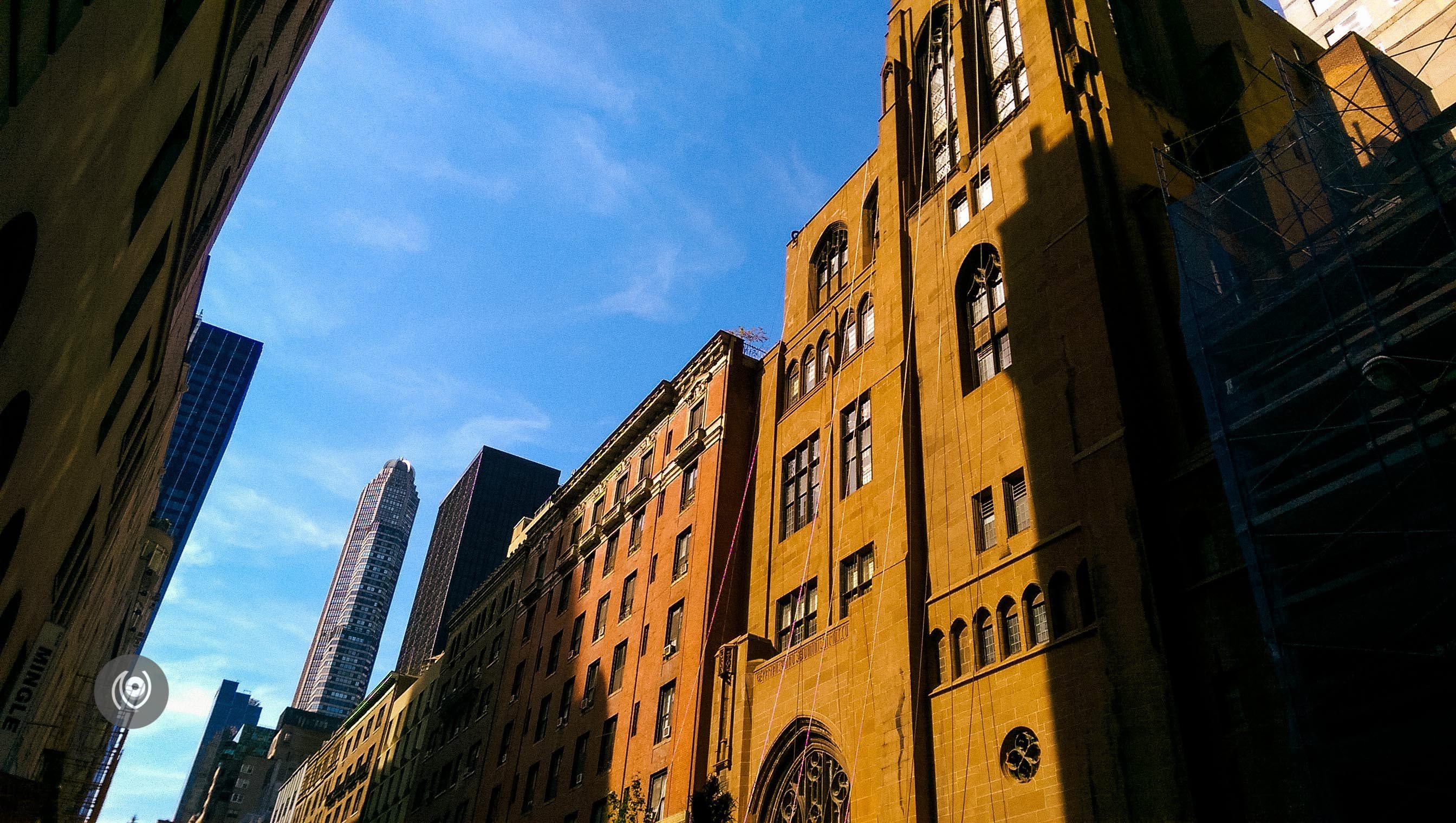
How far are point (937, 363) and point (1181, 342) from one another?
744 centimetres

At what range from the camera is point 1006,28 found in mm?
32875

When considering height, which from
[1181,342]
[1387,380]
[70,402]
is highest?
[1181,342]

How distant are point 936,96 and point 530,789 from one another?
3670 centimetres

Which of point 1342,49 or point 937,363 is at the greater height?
point 1342,49

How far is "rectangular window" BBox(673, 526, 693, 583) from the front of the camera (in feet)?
137

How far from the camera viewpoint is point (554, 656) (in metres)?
52.9

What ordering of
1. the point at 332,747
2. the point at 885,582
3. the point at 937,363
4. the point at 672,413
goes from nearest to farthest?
1. the point at 885,582
2. the point at 937,363
3. the point at 672,413
4. the point at 332,747

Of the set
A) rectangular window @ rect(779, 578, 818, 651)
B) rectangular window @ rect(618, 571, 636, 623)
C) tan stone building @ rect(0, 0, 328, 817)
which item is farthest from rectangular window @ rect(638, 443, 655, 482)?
tan stone building @ rect(0, 0, 328, 817)

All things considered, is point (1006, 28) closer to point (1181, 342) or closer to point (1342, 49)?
point (1342, 49)

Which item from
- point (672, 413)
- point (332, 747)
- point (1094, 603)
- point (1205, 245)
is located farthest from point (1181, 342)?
point (332, 747)

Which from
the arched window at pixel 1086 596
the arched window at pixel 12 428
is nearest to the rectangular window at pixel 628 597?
the arched window at pixel 1086 596

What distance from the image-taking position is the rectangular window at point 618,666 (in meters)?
43.4

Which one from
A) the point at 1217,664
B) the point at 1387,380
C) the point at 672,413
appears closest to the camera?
the point at 1387,380

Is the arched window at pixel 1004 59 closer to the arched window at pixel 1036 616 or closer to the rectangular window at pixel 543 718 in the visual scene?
the arched window at pixel 1036 616
